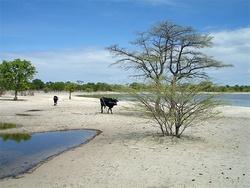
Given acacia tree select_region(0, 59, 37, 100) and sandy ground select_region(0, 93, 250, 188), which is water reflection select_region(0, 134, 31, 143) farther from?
acacia tree select_region(0, 59, 37, 100)

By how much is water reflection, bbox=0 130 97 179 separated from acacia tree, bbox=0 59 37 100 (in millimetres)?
25280

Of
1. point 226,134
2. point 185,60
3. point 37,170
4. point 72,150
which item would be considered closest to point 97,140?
point 72,150

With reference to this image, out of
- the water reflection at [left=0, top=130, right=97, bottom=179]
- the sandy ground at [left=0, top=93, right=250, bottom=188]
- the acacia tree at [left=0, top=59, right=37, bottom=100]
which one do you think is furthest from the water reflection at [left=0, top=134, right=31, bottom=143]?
the acacia tree at [left=0, top=59, right=37, bottom=100]

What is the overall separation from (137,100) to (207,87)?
297 centimetres

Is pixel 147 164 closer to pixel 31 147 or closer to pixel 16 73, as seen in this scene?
pixel 31 147

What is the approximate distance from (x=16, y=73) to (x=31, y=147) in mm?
28493

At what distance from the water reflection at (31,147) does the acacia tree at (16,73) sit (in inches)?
995

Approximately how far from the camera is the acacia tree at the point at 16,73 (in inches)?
1401

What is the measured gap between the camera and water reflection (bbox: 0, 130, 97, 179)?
779 cm

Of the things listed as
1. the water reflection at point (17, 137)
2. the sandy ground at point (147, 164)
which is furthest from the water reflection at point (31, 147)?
the sandy ground at point (147, 164)

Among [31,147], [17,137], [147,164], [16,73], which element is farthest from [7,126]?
[16,73]

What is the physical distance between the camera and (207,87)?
36.5 feet

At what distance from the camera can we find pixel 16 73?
36.0m

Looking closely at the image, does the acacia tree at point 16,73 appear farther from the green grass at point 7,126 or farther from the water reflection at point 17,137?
the water reflection at point 17,137
